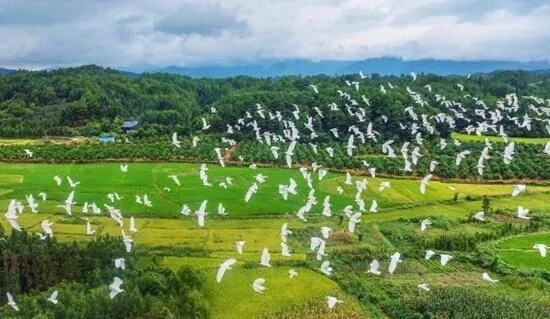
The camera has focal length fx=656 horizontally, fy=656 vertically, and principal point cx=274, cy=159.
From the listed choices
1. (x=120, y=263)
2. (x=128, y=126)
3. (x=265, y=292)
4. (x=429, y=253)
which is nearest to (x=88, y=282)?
(x=120, y=263)

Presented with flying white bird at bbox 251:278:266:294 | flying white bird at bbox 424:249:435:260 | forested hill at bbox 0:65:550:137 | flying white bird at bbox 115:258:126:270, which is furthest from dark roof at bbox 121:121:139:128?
flying white bird at bbox 251:278:266:294

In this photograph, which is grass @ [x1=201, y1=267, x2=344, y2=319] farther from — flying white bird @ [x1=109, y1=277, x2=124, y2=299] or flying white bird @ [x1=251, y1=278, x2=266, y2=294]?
flying white bird @ [x1=109, y1=277, x2=124, y2=299]

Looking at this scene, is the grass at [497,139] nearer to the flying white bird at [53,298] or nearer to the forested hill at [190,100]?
the forested hill at [190,100]

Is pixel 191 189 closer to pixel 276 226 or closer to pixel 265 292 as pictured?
pixel 276 226

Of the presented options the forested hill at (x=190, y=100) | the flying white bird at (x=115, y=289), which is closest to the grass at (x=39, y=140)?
the forested hill at (x=190, y=100)

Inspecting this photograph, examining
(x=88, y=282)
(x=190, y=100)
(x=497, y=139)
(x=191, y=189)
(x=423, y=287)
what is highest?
(x=190, y=100)

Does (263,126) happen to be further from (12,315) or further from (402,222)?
(12,315)

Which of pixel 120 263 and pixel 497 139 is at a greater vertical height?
pixel 120 263
